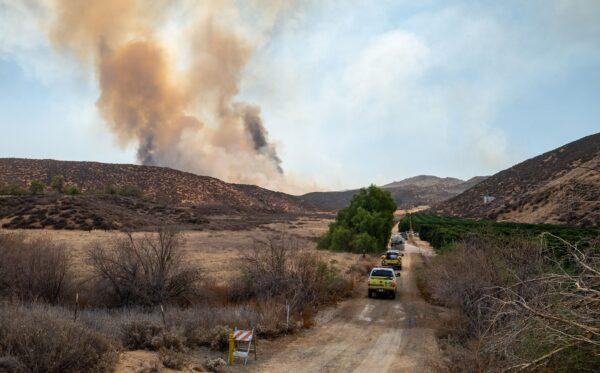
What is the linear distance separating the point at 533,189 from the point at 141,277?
86815mm

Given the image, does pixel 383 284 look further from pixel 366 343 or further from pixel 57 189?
pixel 57 189

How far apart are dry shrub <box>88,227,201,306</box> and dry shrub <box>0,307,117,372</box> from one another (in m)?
8.76

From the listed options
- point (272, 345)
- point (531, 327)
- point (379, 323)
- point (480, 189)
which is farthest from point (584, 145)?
point (531, 327)

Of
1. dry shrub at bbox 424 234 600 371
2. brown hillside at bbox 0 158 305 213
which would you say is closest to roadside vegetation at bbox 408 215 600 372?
dry shrub at bbox 424 234 600 371

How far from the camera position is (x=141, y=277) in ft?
62.1

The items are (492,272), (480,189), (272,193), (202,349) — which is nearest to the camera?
(202,349)

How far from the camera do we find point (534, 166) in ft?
334

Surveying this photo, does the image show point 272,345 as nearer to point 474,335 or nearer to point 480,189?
point 474,335

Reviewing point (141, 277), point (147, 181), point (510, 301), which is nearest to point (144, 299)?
point (141, 277)

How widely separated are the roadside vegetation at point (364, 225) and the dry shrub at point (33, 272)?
114ft

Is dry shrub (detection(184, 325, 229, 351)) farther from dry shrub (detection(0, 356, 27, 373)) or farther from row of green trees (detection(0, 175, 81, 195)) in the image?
row of green trees (detection(0, 175, 81, 195))

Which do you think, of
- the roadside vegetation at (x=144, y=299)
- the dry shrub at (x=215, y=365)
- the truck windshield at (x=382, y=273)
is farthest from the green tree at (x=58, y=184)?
the dry shrub at (x=215, y=365)

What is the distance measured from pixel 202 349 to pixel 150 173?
12058 centimetres

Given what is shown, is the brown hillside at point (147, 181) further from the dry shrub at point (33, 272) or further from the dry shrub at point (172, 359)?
the dry shrub at point (172, 359)
